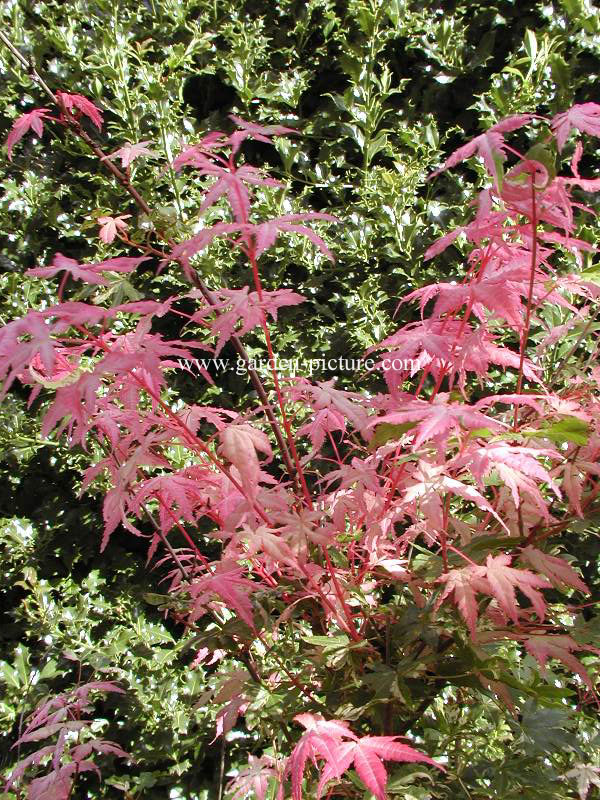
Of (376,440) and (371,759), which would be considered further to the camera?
(376,440)

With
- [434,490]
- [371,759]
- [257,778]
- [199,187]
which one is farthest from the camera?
[199,187]

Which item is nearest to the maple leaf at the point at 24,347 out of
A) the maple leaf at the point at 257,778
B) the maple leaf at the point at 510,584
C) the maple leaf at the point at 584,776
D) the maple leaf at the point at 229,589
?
the maple leaf at the point at 229,589

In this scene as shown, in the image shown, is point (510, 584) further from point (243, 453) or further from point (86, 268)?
point (86, 268)

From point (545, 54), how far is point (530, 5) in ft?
1.03

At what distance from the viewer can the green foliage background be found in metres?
2.22

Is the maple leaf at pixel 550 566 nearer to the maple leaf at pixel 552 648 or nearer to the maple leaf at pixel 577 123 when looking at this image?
the maple leaf at pixel 552 648

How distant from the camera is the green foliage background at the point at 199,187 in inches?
87.4

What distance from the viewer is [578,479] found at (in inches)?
42.6

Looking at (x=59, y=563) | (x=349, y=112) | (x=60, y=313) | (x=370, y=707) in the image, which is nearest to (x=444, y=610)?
(x=370, y=707)

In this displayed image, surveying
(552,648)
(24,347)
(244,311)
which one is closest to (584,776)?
(552,648)

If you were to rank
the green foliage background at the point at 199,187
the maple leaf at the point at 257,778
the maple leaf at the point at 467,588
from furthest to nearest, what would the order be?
the green foliage background at the point at 199,187, the maple leaf at the point at 257,778, the maple leaf at the point at 467,588

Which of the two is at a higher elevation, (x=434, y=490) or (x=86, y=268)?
(x=86, y=268)

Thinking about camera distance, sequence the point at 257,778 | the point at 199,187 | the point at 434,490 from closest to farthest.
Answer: the point at 434,490 < the point at 257,778 < the point at 199,187

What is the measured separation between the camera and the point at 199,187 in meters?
2.59
